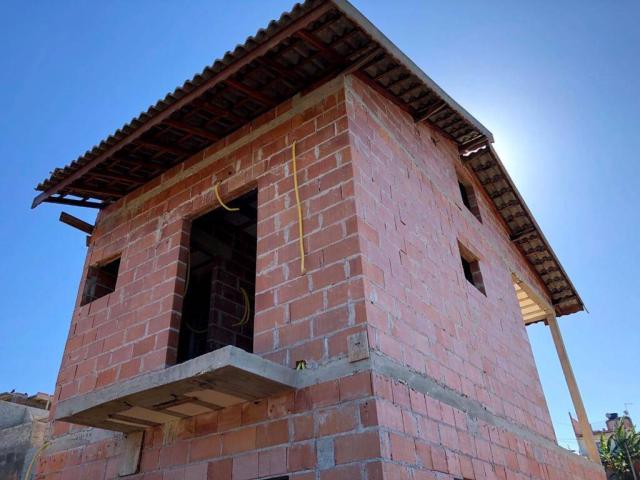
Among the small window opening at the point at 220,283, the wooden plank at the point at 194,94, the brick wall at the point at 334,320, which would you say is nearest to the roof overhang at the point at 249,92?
the wooden plank at the point at 194,94

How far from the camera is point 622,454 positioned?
26.1 metres

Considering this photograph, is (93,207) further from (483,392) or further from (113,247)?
(483,392)

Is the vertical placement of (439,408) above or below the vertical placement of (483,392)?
below

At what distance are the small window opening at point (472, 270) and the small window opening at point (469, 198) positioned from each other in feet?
3.61

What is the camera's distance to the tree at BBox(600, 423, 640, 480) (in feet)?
84.5

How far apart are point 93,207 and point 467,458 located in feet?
16.4

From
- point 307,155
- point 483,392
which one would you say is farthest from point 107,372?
point 483,392

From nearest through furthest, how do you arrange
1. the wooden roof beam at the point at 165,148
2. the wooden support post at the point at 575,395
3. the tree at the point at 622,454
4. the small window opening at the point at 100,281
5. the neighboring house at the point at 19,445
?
1. the wooden roof beam at the point at 165,148
2. the small window opening at the point at 100,281
3. the wooden support post at the point at 575,395
4. the neighboring house at the point at 19,445
5. the tree at the point at 622,454

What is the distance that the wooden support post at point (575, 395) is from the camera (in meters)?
8.27

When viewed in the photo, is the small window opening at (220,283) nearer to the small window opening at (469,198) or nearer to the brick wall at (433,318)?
the brick wall at (433,318)

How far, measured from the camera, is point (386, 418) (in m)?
3.22

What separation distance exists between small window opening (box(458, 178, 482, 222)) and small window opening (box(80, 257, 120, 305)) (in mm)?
4644

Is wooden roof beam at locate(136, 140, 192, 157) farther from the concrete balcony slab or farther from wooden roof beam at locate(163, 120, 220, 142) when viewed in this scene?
the concrete balcony slab

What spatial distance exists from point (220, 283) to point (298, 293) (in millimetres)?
2998
